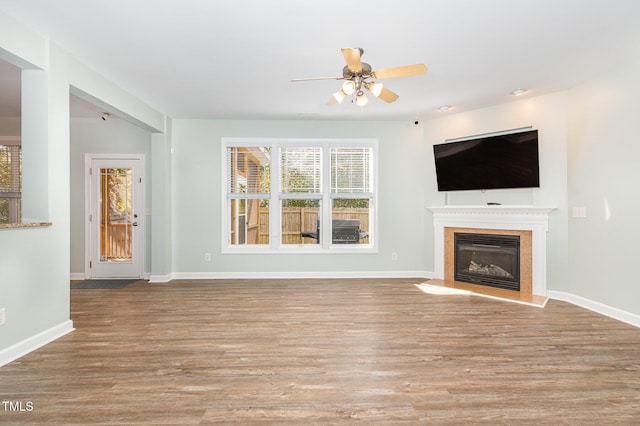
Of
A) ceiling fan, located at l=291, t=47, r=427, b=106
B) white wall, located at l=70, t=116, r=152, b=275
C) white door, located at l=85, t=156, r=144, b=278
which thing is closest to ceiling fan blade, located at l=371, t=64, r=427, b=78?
ceiling fan, located at l=291, t=47, r=427, b=106

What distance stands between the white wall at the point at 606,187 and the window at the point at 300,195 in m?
2.66

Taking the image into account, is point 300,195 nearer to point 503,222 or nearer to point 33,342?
point 503,222

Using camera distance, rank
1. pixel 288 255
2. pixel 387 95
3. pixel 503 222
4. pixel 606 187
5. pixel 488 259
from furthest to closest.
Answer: pixel 288 255
pixel 488 259
pixel 503 222
pixel 606 187
pixel 387 95

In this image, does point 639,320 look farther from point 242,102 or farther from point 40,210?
point 40,210

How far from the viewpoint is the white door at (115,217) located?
17.1 feet

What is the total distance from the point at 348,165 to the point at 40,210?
3979mm

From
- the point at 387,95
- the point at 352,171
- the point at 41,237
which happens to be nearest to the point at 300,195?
the point at 352,171

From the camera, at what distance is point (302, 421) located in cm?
173

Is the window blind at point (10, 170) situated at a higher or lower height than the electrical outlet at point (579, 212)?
higher

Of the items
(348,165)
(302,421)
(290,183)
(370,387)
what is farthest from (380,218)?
(302,421)

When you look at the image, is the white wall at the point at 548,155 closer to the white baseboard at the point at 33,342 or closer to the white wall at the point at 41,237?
the white wall at the point at 41,237

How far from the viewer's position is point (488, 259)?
4715mm

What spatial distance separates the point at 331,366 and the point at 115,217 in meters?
4.59

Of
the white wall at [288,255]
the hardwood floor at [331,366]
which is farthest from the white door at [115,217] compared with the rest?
the hardwood floor at [331,366]
